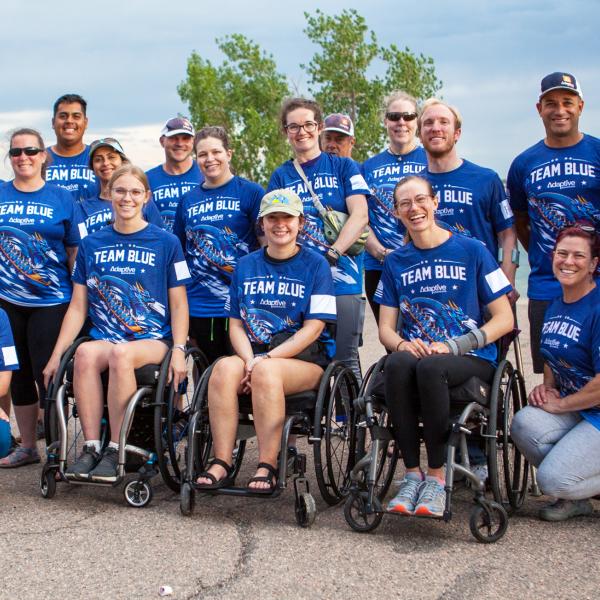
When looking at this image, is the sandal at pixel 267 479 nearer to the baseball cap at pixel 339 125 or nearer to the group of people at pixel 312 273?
the group of people at pixel 312 273

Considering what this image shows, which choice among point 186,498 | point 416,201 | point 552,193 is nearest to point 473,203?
point 552,193

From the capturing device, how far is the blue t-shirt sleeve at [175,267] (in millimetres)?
4812

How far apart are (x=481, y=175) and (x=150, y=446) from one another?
7.20ft

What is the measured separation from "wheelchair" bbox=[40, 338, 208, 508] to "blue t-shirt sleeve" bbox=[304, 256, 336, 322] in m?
0.73

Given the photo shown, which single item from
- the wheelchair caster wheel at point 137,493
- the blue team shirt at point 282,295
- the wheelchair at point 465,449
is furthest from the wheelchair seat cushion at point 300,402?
the wheelchair caster wheel at point 137,493

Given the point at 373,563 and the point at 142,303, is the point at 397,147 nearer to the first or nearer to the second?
the point at 142,303

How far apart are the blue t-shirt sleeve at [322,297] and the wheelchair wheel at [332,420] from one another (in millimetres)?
257

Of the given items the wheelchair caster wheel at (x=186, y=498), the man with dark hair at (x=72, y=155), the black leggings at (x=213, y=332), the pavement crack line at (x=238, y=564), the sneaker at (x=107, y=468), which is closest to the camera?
the pavement crack line at (x=238, y=564)

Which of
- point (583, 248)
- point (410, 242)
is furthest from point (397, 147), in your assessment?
point (583, 248)

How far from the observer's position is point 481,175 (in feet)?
15.7

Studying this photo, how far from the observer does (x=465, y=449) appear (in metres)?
3.97

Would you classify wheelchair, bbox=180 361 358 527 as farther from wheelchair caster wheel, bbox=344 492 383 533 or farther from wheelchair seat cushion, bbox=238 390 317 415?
wheelchair caster wheel, bbox=344 492 383 533

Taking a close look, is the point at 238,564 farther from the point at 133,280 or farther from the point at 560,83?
the point at 560,83

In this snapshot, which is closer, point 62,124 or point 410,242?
point 410,242
